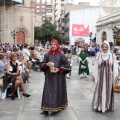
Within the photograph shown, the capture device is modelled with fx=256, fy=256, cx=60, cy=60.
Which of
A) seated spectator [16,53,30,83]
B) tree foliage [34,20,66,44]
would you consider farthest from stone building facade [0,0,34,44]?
seated spectator [16,53,30,83]

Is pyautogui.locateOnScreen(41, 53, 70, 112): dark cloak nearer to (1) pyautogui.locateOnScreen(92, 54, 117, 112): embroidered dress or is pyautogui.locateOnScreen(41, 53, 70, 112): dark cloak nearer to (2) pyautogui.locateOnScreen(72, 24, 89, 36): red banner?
(1) pyautogui.locateOnScreen(92, 54, 117, 112): embroidered dress

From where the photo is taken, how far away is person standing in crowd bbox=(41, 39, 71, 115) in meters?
5.83

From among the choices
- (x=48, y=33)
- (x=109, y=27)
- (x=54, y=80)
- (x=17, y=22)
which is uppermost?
(x=17, y=22)

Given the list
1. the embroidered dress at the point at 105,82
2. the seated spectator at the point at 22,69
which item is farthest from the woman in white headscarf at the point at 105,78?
the seated spectator at the point at 22,69

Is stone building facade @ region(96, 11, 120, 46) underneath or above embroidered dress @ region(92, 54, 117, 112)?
above

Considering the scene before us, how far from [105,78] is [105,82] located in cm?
9

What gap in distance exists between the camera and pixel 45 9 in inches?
4619

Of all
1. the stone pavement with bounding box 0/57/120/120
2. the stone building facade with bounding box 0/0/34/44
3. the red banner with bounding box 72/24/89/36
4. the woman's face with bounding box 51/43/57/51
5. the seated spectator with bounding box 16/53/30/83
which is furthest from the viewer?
the red banner with bounding box 72/24/89/36

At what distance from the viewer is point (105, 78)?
238 inches

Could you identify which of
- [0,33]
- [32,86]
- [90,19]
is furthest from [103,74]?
[90,19]

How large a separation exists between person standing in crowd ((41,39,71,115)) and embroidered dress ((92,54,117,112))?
2.67ft

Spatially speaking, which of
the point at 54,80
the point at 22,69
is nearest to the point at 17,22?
the point at 22,69

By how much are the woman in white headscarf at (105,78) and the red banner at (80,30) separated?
145 ft

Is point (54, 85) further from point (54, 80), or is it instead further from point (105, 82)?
point (105, 82)
